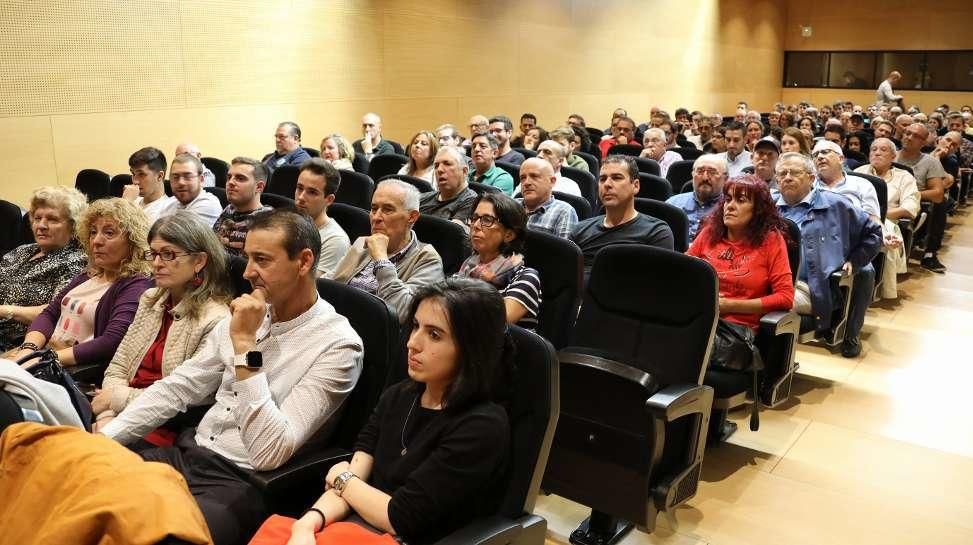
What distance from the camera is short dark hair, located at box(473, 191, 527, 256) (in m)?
2.88

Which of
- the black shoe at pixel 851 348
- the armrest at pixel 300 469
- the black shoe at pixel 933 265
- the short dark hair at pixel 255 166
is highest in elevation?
the short dark hair at pixel 255 166

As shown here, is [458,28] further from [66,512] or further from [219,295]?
[66,512]

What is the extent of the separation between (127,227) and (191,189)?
1.63m

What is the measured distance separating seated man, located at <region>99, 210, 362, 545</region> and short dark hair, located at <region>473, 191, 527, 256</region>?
816mm

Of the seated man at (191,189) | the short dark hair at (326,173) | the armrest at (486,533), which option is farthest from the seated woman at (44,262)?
the armrest at (486,533)

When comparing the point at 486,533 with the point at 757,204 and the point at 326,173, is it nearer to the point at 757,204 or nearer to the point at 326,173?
the point at 757,204

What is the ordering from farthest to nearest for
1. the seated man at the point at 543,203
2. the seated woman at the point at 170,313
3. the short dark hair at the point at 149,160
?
the short dark hair at the point at 149,160
the seated man at the point at 543,203
the seated woman at the point at 170,313

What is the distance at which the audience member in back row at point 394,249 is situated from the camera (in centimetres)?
308

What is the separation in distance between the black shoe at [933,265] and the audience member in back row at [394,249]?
514cm

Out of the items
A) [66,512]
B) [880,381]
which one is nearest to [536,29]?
[880,381]

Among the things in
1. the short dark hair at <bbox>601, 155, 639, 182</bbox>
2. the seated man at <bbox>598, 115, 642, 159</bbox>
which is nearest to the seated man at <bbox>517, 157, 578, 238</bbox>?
the short dark hair at <bbox>601, 155, 639, 182</bbox>

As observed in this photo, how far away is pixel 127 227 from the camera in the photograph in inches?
118

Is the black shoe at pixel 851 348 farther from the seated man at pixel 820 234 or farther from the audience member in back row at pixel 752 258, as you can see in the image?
the audience member in back row at pixel 752 258

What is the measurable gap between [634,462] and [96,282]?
7.26 ft
